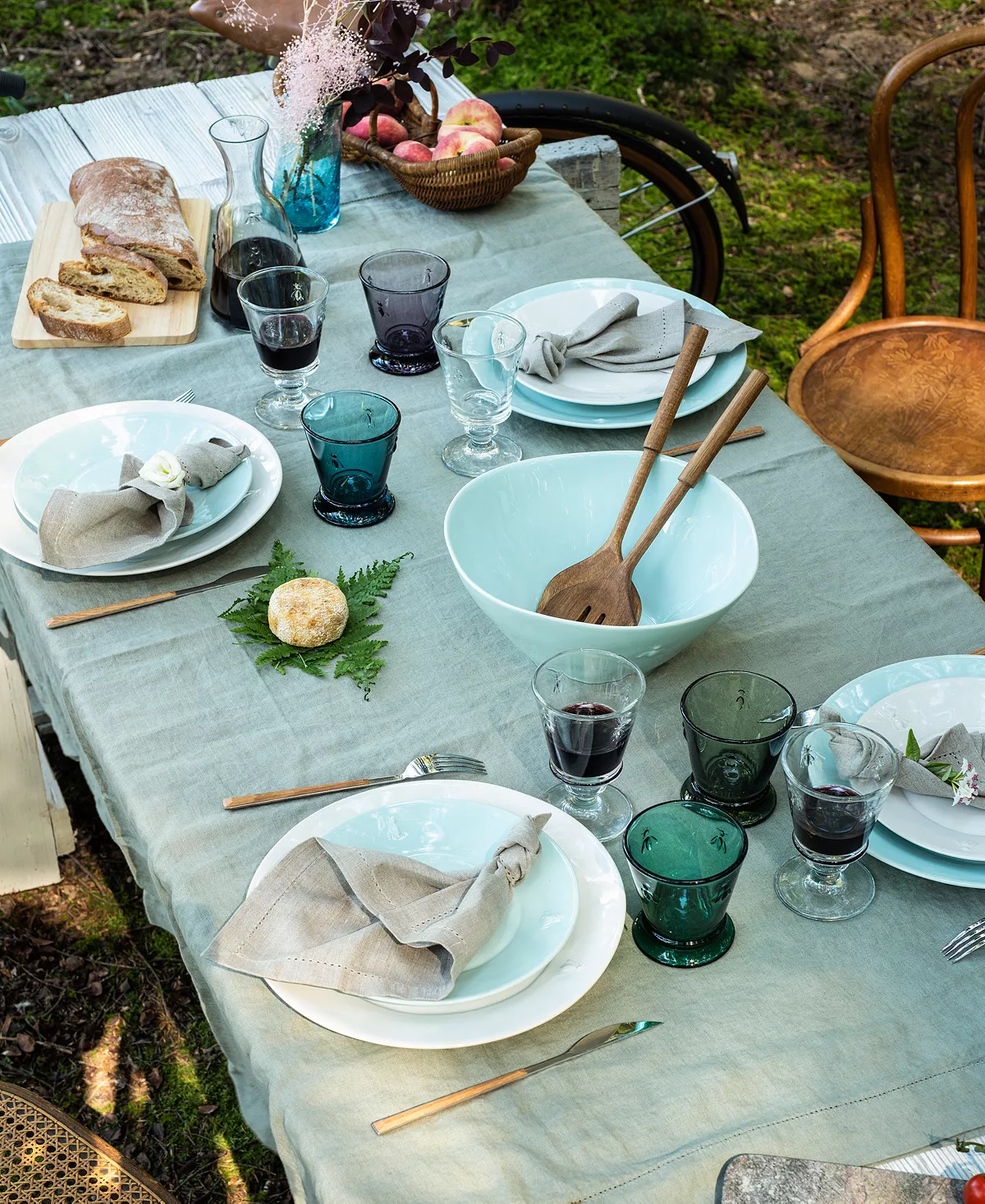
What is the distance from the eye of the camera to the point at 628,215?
379 cm

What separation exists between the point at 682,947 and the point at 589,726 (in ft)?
0.63

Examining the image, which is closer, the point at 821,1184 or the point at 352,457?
the point at 821,1184

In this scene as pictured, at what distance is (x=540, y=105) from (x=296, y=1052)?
2.14 metres

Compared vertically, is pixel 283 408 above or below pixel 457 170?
below

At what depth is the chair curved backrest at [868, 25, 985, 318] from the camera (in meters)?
2.11

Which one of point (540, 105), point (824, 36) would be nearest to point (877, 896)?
point (540, 105)

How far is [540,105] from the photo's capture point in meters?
2.49

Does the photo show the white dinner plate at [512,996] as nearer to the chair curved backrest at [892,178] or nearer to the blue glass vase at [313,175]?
the blue glass vase at [313,175]

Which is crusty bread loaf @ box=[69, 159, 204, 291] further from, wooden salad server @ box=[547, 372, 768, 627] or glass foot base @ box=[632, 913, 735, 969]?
glass foot base @ box=[632, 913, 735, 969]

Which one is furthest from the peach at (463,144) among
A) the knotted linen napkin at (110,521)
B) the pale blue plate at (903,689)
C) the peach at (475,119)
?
the pale blue plate at (903,689)

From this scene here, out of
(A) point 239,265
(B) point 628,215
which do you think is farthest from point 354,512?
(B) point 628,215

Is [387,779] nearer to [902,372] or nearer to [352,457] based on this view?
[352,457]

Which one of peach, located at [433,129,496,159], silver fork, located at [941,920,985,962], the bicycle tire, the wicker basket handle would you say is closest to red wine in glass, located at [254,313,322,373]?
peach, located at [433,129,496,159]

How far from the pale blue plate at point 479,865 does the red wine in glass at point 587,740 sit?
0.07 metres
